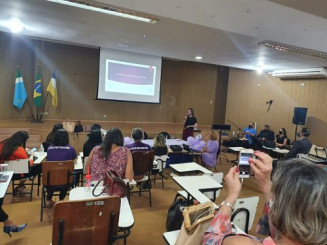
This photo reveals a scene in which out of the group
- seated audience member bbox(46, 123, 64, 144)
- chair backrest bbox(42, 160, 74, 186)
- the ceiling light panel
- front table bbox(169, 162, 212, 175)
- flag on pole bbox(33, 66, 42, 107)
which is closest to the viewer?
chair backrest bbox(42, 160, 74, 186)

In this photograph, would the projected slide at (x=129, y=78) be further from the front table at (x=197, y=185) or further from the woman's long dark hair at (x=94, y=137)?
the front table at (x=197, y=185)

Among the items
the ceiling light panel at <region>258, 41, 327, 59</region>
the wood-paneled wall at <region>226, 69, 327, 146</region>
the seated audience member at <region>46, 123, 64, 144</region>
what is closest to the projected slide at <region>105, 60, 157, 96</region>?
the seated audience member at <region>46, 123, 64, 144</region>

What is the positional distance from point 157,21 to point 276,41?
7.83 feet

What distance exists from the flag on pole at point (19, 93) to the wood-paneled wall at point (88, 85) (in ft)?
0.85

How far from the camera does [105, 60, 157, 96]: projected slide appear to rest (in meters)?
7.02

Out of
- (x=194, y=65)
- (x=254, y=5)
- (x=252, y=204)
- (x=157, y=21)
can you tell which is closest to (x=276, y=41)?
(x=254, y=5)

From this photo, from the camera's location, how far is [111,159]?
8.88 feet

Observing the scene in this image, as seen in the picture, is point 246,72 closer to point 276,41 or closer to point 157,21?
point 276,41

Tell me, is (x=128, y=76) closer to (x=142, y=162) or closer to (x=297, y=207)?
(x=142, y=162)

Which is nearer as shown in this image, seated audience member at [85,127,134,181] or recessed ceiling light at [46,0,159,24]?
seated audience member at [85,127,134,181]

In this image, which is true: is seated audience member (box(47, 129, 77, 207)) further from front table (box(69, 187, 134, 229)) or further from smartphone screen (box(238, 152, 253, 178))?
smartphone screen (box(238, 152, 253, 178))

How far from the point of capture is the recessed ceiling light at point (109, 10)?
10.6ft

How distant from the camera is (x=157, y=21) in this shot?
3.74 metres

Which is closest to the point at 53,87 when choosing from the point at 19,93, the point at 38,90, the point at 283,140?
the point at 38,90
